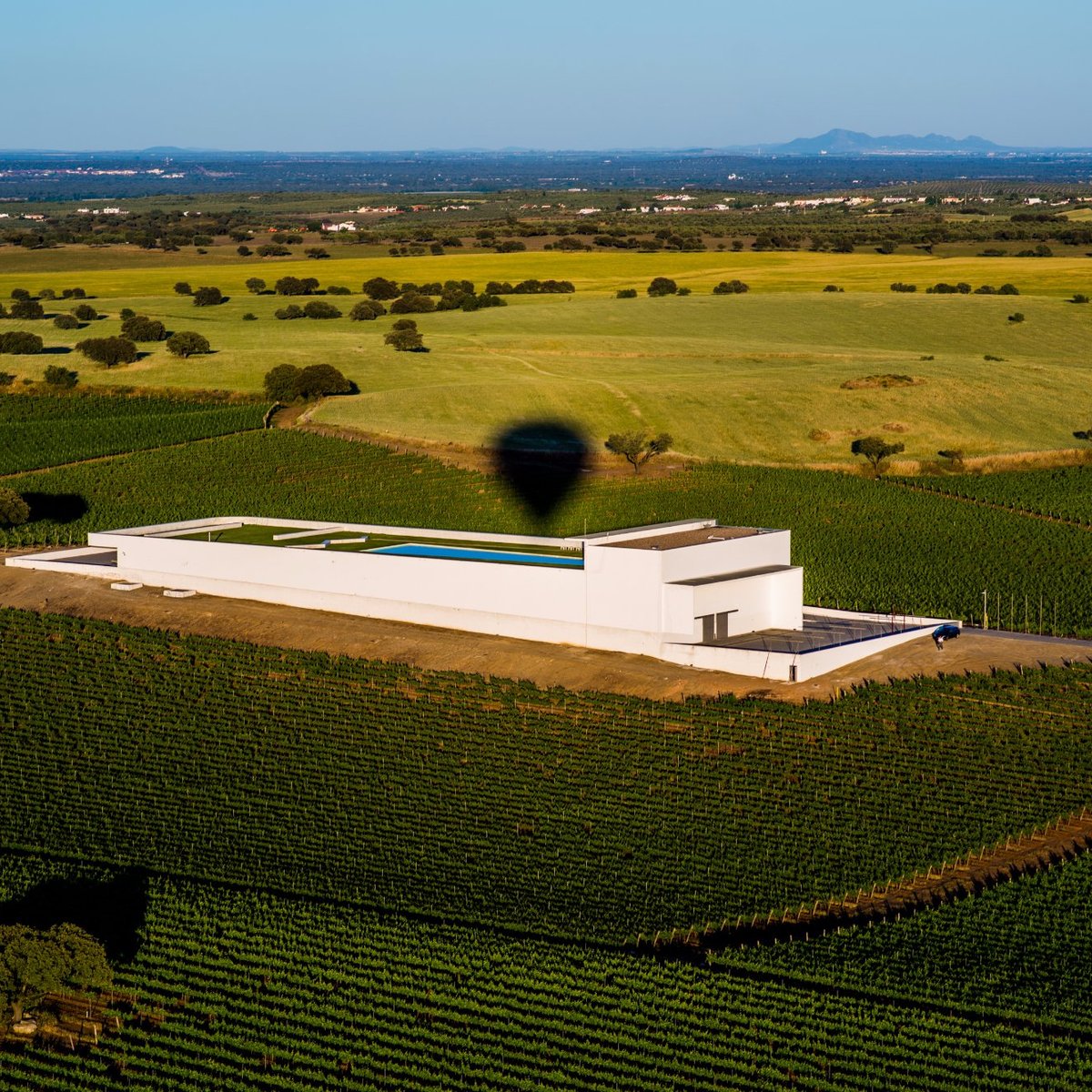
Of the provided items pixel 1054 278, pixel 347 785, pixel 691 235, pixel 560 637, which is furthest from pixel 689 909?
pixel 691 235

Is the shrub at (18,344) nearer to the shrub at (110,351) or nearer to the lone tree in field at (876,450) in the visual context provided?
the shrub at (110,351)

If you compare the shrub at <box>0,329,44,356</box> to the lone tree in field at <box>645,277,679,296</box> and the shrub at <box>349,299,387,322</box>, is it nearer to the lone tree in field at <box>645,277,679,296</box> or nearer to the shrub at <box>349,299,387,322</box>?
the shrub at <box>349,299,387,322</box>

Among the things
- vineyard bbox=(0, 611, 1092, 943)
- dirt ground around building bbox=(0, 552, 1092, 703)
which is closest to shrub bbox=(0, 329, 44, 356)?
dirt ground around building bbox=(0, 552, 1092, 703)

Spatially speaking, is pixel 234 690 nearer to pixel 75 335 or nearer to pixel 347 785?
pixel 347 785

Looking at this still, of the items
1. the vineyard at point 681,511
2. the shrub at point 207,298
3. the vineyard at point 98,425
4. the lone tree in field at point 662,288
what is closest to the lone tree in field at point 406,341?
the vineyard at point 98,425

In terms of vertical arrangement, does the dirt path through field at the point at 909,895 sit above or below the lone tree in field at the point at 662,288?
below

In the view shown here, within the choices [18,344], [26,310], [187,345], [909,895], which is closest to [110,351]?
[187,345]
